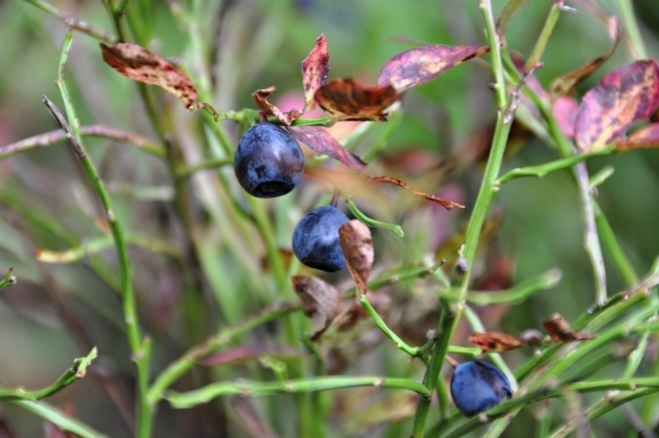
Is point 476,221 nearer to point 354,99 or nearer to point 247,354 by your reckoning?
point 354,99

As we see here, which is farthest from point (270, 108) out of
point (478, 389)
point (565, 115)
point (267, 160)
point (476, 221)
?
point (565, 115)

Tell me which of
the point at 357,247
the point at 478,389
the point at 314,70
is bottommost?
the point at 478,389

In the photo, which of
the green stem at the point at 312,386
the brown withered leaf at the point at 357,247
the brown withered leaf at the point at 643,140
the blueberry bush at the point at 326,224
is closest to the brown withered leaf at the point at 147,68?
the blueberry bush at the point at 326,224

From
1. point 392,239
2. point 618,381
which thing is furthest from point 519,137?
point 618,381

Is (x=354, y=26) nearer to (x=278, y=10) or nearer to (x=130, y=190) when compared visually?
(x=278, y=10)

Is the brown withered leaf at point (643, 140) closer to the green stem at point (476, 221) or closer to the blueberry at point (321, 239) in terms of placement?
the green stem at point (476, 221)
